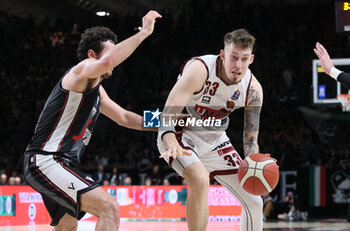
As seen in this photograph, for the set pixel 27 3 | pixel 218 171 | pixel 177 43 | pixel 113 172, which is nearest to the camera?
pixel 218 171

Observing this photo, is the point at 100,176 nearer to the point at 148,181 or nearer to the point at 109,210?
the point at 148,181

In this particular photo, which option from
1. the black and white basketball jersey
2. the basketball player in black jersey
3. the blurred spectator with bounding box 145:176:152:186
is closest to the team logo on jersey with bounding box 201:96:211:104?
the basketball player in black jersey

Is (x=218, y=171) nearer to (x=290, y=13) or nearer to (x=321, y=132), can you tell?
(x=321, y=132)

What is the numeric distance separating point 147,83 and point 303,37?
18.6 ft

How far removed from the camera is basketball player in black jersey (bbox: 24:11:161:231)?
4.15m

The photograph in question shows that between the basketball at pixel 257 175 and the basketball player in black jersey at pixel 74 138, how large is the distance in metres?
1.22

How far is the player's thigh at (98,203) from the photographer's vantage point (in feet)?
13.4

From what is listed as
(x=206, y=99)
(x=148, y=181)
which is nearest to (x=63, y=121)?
(x=206, y=99)

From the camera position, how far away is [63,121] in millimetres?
4387

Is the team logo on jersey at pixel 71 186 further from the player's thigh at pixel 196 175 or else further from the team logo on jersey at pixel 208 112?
the team logo on jersey at pixel 208 112

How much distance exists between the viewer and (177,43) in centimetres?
1997

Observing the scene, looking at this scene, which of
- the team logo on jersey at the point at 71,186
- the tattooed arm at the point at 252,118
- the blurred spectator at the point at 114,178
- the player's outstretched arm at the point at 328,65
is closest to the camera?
the team logo on jersey at the point at 71,186

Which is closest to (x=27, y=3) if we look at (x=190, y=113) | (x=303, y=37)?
(x=303, y=37)

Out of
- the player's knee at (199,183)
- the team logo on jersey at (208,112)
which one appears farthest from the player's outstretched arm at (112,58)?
the player's knee at (199,183)
